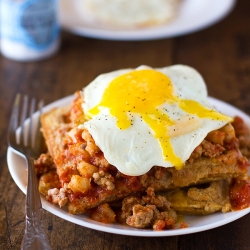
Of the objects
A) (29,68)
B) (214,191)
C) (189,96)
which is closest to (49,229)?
(214,191)

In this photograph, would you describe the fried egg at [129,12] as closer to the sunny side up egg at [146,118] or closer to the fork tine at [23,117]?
the fork tine at [23,117]

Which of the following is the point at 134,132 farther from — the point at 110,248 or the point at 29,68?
the point at 29,68

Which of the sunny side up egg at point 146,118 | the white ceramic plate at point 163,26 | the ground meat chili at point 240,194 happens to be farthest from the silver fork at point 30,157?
the white ceramic plate at point 163,26

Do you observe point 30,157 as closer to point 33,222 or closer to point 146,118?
point 33,222

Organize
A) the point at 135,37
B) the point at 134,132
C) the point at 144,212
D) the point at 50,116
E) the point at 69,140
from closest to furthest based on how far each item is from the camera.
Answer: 1. the point at 144,212
2. the point at 134,132
3. the point at 69,140
4. the point at 50,116
5. the point at 135,37

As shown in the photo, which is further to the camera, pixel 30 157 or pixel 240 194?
pixel 30 157

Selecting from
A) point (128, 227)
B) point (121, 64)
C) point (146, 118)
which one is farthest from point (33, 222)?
point (121, 64)
